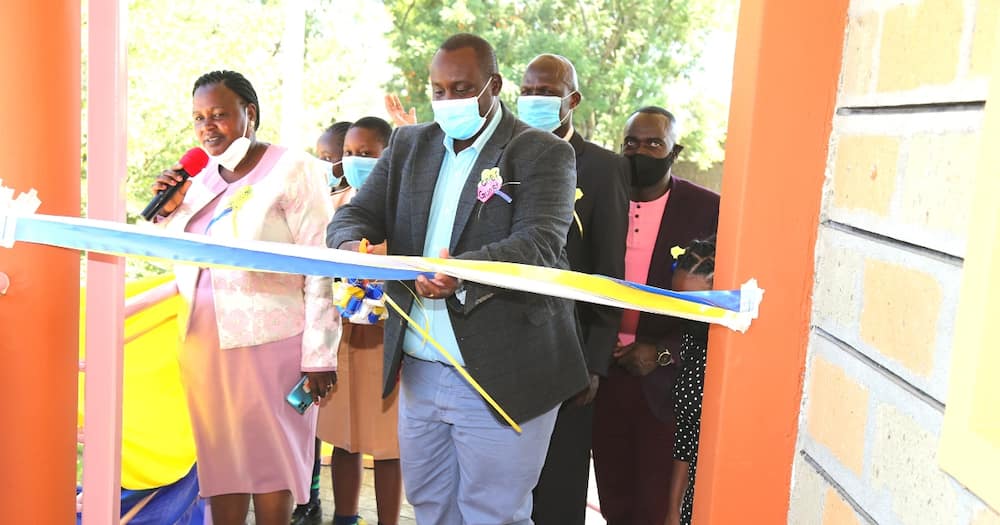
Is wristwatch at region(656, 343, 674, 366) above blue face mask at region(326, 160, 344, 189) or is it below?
below

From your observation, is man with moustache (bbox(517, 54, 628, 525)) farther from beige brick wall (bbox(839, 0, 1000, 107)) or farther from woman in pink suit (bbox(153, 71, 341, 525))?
beige brick wall (bbox(839, 0, 1000, 107))

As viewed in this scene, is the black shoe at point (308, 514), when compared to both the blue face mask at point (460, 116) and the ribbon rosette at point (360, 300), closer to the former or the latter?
the ribbon rosette at point (360, 300)

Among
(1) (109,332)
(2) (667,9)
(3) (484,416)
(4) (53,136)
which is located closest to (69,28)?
(4) (53,136)

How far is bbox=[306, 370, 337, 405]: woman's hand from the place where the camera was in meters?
3.20

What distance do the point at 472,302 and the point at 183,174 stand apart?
4.35ft

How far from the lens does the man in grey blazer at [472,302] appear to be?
8.32 ft

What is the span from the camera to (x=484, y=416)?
262 cm

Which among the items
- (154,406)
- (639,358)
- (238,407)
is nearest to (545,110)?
(639,358)

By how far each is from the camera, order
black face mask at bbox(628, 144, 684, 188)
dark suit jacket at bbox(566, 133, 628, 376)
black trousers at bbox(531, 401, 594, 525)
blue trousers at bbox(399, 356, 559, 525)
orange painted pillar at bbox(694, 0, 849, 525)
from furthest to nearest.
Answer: black face mask at bbox(628, 144, 684, 188) < black trousers at bbox(531, 401, 594, 525) < dark suit jacket at bbox(566, 133, 628, 376) < blue trousers at bbox(399, 356, 559, 525) < orange painted pillar at bbox(694, 0, 849, 525)

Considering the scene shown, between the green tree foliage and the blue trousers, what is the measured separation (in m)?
11.2

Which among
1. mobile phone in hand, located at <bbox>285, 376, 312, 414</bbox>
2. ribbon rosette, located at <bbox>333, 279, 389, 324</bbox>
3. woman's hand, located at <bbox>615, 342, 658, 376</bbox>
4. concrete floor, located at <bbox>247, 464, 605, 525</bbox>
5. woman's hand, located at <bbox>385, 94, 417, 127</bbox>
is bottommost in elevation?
concrete floor, located at <bbox>247, 464, 605, 525</bbox>

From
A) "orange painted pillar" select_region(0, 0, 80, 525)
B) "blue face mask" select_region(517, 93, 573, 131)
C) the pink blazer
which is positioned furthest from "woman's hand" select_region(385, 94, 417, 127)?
"orange painted pillar" select_region(0, 0, 80, 525)

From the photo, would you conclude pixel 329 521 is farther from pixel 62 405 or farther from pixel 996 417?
pixel 996 417

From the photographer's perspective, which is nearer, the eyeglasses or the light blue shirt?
the light blue shirt
